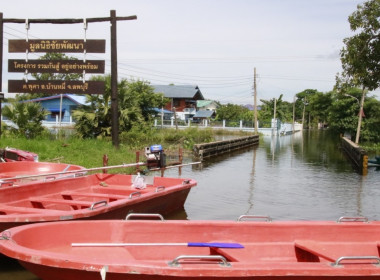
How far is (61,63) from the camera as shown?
17000mm

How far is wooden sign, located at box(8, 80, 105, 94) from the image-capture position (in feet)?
56.5

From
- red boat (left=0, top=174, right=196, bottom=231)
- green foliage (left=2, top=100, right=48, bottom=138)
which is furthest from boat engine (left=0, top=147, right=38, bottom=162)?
green foliage (left=2, top=100, right=48, bottom=138)

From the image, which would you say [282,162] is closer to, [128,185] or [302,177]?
[302,177]

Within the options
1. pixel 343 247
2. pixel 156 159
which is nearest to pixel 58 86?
pixel 156 159

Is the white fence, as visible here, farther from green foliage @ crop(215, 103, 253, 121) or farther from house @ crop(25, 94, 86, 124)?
house @ crop(25, 94, 86, 124)

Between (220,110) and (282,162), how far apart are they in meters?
44.8

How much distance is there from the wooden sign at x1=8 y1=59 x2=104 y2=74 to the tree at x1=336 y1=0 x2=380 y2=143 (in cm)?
918

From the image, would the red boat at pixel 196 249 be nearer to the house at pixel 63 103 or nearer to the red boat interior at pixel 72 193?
the red boat interior at pixel 72 193

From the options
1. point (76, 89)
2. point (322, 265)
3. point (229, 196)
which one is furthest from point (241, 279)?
point (76, 89)

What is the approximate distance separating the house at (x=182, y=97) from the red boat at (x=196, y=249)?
60146 mm

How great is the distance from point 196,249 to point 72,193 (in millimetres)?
4285

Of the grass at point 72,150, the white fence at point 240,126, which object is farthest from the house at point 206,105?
the grass at point 72,150

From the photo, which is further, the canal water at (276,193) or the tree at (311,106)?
the tree at (311,106)

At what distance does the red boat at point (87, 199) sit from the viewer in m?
6.91
